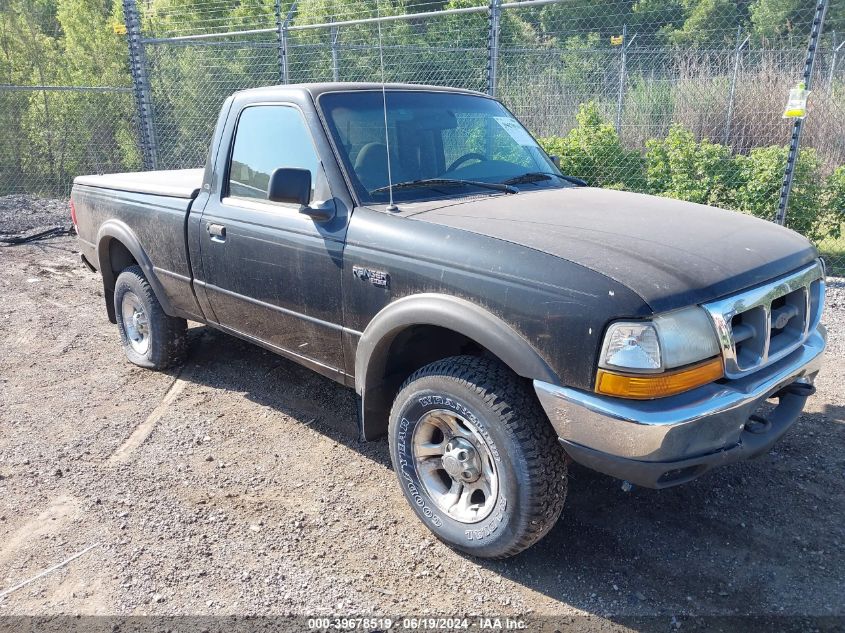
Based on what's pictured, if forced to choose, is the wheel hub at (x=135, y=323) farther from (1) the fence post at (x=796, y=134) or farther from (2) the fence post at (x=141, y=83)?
(2) the fence post at (x=141, y=83)

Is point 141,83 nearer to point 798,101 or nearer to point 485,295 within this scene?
point 798,101

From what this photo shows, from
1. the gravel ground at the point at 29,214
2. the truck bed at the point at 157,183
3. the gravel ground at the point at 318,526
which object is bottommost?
the gravel ground at the point at 318,526

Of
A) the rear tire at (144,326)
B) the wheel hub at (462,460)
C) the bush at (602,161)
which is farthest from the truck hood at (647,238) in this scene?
the bush at (602,161)

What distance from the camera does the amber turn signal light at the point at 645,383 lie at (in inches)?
91.4

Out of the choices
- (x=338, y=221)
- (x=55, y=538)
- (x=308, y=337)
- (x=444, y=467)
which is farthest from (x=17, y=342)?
(x=444, y=467)

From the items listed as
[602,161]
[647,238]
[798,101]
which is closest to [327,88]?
[647,238]

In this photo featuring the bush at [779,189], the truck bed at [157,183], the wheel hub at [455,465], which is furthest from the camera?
the bush at [779,189]

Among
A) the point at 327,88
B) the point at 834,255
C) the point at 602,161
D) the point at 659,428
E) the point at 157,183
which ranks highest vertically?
the point at 327,88

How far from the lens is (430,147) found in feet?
11.9

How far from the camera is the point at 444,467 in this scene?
296 cm

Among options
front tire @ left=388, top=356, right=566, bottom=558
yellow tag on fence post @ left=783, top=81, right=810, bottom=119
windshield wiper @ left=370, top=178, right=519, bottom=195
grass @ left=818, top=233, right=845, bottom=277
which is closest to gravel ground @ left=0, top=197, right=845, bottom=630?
front tire @ left=388, top=356, right=566, bottom=558

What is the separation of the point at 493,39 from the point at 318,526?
5517 mm

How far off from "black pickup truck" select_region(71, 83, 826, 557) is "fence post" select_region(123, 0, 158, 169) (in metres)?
7.06

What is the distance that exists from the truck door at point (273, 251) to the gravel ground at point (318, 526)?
67cm
